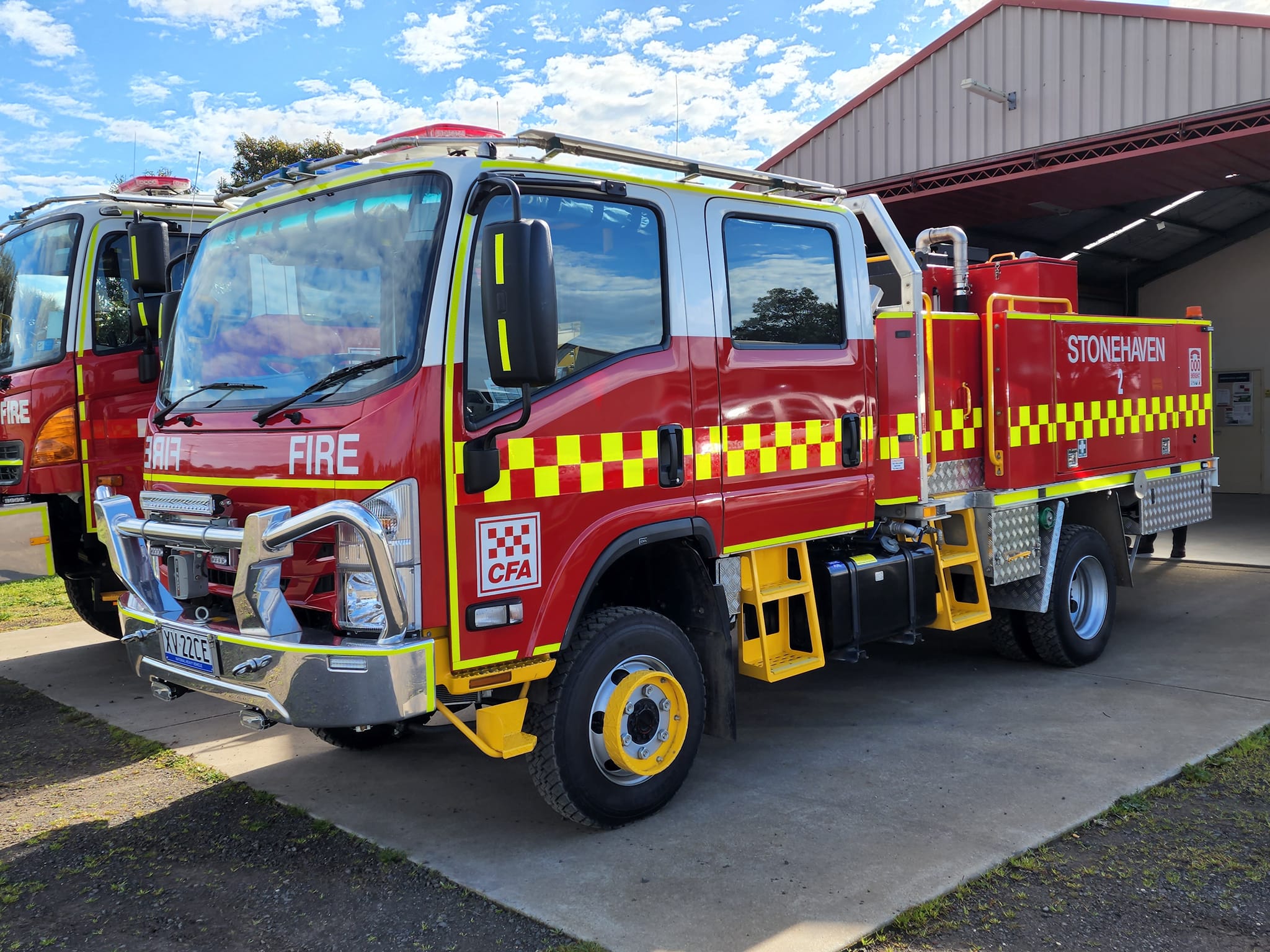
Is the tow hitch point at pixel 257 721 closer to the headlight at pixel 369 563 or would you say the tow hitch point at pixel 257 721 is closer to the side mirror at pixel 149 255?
the headlight at pixel 369 563

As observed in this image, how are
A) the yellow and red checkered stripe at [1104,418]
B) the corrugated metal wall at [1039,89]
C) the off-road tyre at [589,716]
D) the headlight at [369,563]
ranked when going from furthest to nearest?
the corrugated metal wall at [1039,89]
the yellow and red checkered stripe at [1104,418]
the off-road tyre at [589,716]
the headlight at [369,563]

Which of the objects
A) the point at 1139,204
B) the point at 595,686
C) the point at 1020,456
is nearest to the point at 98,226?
the point at 595,686

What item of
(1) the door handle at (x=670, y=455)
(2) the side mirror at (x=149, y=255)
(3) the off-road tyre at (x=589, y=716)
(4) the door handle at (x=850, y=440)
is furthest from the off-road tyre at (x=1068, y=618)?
(2) the side mirror at (x=149, y=255)

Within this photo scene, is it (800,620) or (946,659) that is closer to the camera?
(800,620)

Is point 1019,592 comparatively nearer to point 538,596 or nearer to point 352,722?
point 538,596

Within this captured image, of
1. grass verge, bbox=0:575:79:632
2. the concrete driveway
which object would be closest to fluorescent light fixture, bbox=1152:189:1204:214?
the concrete driveway

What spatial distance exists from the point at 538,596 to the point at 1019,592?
141 inches

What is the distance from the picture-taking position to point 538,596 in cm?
352

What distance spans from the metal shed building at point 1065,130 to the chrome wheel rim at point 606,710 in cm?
840

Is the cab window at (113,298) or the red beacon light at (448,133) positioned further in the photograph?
the cab window at (113,298)

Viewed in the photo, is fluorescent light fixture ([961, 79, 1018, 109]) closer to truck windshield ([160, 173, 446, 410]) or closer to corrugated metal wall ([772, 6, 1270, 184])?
corrugated metal wall ([772, 6, 1270, 184])

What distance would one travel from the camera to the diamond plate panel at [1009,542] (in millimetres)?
5578

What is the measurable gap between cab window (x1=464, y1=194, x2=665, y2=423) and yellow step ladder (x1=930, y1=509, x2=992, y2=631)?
8.04 feet

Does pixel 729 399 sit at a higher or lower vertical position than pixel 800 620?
higher
